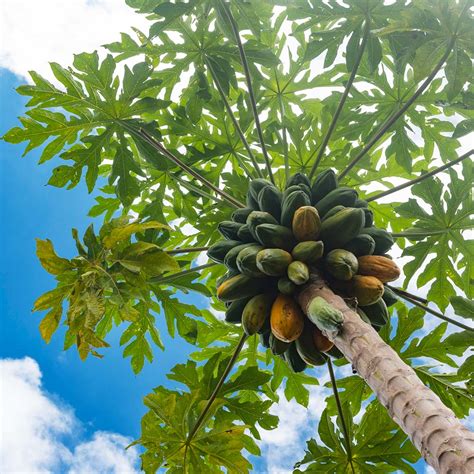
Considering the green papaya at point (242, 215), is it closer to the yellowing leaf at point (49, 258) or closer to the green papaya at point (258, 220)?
the green papaya at point (258, 220)

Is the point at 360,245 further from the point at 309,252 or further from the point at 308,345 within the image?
the point at 308,345

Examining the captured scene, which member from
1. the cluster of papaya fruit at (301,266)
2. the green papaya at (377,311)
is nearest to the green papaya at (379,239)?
the cluster of papaya fruit at (301,266)

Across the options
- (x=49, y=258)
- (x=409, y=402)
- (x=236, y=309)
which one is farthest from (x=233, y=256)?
(x=409, y=402)

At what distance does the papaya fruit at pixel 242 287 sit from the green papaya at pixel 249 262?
0.05 metres

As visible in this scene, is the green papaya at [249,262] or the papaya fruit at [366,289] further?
the green papaya at [249,262]

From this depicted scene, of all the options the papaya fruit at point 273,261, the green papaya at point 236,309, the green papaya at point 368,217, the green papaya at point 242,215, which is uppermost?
the green papaya at point 242,215

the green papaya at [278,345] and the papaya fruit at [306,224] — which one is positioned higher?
the papaya fruit at [306,224]

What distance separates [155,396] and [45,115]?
2.23 metres

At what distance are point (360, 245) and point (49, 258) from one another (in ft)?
5.73

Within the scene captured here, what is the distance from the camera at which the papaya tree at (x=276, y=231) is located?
2.44 meters

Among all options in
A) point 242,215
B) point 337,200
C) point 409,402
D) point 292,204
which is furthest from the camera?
point 242,215

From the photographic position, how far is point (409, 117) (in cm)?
447

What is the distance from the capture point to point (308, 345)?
244cm

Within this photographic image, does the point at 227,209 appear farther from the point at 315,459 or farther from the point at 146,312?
the point at 315,459
